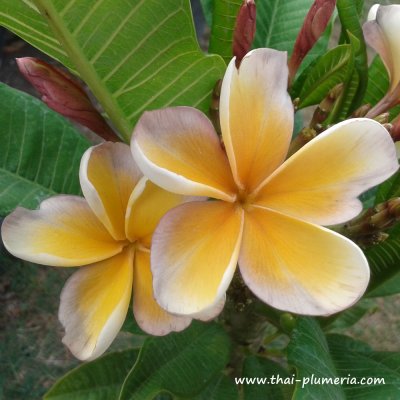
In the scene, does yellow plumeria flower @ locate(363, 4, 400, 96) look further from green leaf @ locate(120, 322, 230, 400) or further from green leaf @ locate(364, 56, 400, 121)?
green leaf @ locate(120, 322, 230, 400)

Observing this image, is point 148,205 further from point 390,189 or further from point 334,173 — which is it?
point 390,189

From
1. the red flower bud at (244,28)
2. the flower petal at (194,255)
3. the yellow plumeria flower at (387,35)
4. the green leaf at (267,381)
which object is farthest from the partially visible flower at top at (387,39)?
the green leaf at (267,381)

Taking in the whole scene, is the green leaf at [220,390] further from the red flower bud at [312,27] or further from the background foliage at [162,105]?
the red flower bud at [312,27]

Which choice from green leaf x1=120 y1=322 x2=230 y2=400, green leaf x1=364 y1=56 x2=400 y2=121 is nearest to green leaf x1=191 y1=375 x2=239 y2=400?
green leaf x1=120 y1=322 x2=230 y2=400

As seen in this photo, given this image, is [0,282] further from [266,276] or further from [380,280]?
[266,276]

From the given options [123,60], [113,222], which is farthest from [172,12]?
[113,222]

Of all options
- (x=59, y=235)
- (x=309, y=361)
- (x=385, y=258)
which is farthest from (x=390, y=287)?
(x=59, y=235)
